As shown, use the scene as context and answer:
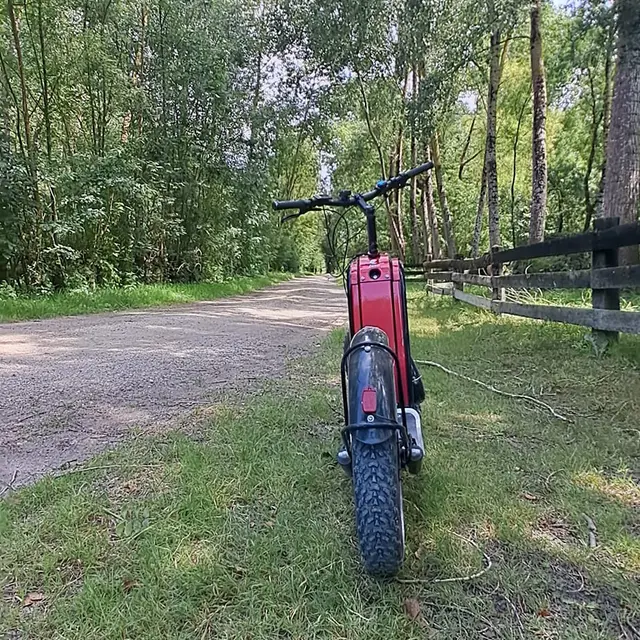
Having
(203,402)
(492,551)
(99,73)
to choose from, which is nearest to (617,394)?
(492,551)

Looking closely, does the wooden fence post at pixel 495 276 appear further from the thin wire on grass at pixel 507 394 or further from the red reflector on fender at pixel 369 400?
the red reflector on fender at pixel 369 400

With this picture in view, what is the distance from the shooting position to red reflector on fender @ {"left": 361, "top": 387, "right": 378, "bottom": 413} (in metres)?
1.52

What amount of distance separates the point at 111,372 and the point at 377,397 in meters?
Answer: 3.11

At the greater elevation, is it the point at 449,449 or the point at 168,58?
the point at 168,58

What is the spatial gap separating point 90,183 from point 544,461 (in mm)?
9388

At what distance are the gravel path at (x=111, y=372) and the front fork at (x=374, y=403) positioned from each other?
144 centimetres

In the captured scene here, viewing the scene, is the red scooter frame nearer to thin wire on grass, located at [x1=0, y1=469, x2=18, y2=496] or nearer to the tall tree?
thin wire on grass, located at [x1=0, y1=469, x2=18, y2=496]

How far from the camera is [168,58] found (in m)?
11.2

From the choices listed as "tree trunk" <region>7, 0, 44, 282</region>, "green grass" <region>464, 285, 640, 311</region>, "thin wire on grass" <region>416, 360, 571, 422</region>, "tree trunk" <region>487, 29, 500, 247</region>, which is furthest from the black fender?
"tree trunk" <region>7, 0, 44, 282</region>

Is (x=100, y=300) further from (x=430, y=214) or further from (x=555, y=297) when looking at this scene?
(x=430, y=214)

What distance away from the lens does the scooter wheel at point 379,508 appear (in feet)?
4.56

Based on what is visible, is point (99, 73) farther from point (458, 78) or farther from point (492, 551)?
point (492, 551)

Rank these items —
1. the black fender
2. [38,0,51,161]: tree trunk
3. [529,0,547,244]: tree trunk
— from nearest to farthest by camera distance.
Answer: the black fender < [529,0,547,244]: tree trunk < [38,0,51,161]: tree trunk

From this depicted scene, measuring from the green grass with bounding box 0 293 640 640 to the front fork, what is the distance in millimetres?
278
